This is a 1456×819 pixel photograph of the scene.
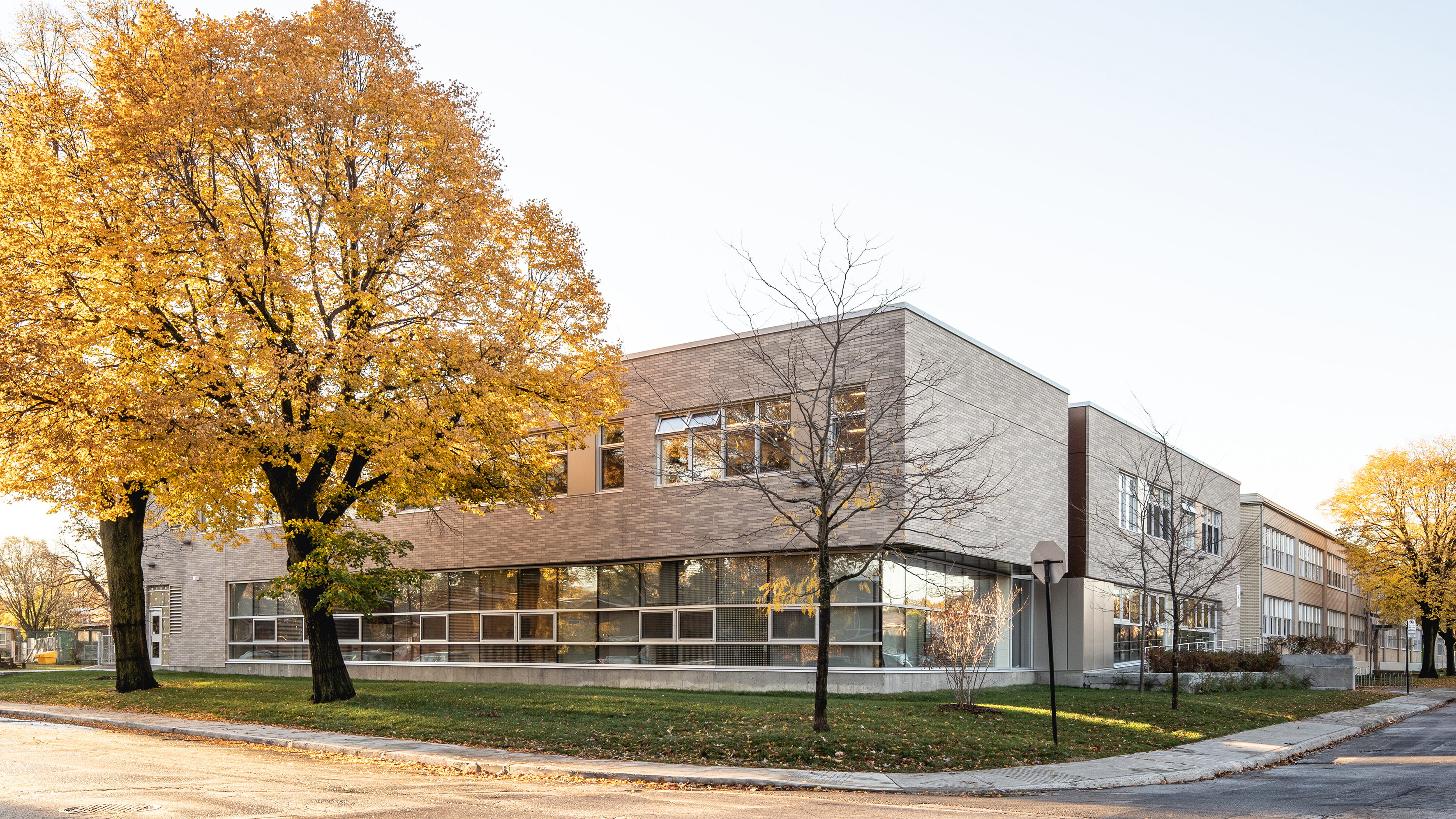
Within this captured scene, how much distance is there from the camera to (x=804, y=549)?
25281 millimetres

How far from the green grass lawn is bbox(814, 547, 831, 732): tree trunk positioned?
0.29m

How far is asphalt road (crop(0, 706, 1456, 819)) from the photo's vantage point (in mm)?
11062

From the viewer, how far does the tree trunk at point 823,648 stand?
16.2 metres

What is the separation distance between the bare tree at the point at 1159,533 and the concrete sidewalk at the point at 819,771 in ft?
35.0

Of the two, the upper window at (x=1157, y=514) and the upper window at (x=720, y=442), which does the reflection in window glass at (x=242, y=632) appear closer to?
the upper window at (x=720, y=442)

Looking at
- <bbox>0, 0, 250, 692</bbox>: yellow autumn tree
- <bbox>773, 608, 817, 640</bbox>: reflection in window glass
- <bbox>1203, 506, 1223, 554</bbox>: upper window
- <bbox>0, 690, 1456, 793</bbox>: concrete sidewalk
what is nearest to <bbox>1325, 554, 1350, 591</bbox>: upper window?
<bbox>1203, 506, 1223, 554</bbox>: upper window

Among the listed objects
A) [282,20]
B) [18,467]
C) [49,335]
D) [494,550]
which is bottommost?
[494,550]

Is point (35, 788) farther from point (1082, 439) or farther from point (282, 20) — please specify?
point (1082, 439)

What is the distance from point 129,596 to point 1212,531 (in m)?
39.1

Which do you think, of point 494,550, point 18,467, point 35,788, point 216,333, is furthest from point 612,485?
point 35,788

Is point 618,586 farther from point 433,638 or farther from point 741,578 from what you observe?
point 433,638

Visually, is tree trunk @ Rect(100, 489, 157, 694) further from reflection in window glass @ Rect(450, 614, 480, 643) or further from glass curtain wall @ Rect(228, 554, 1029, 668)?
reflection in window glass @ Rect(450, 614, 480, 643)

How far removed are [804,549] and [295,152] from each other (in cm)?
1362

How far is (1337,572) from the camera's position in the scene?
234 feet
